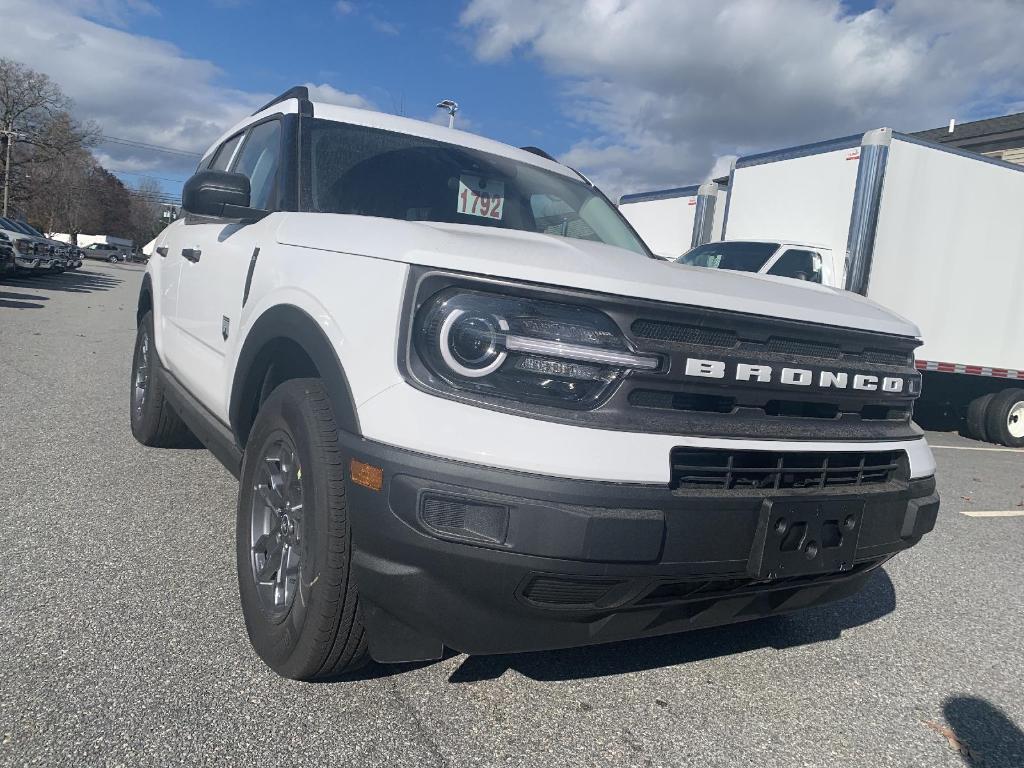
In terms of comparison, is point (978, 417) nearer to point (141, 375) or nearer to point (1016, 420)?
point (1016, 420)

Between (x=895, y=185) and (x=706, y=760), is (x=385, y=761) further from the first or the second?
(x=895, y=185)

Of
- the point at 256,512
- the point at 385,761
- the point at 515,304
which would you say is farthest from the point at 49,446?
the point at 515,304

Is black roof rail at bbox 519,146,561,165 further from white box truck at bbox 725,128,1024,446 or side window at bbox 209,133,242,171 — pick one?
white box truck at bbox 725,128,1024,446

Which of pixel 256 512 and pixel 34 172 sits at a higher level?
pixel 34 172

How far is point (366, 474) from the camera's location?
6.28 ft

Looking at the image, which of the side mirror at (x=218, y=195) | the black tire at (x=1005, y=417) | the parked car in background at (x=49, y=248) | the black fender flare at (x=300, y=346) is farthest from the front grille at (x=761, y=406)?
the parked car in background at (x=49, y=248)

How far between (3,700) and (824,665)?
8.55 feet

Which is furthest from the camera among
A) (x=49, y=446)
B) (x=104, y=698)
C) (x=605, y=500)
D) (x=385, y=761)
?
(x=49, y=446)

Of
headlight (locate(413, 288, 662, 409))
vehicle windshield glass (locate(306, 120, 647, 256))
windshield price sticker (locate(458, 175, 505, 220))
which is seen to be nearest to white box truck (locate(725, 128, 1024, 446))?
vehicle windshield glass (locate(306, 120, 647, 256))

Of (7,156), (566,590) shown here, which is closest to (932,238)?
(566,590)

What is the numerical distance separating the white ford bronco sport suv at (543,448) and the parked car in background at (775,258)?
249 inches

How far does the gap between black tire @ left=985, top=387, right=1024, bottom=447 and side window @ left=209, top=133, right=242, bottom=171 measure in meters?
9.32

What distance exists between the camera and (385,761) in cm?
203

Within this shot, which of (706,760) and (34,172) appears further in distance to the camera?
(34,172)
